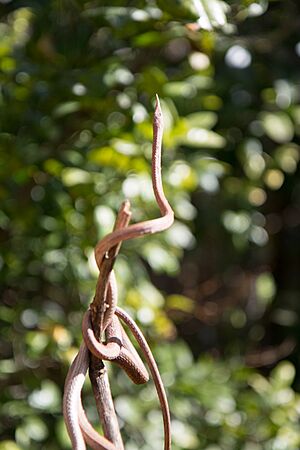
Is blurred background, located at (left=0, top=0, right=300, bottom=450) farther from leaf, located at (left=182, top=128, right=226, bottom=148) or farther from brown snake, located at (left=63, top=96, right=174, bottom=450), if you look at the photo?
brown snake, located at (left=63, top=96, right=174, bottom=450)

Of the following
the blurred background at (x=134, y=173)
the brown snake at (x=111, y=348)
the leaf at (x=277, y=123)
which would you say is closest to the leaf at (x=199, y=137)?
the blurred background at (x=134, y=173)

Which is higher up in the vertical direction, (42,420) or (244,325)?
(42,420)

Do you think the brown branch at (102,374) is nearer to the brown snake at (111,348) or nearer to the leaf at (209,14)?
the brown snake at (111,348)

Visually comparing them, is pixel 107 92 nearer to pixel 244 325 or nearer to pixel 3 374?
pixel 3 374

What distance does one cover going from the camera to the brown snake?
2.16 feet

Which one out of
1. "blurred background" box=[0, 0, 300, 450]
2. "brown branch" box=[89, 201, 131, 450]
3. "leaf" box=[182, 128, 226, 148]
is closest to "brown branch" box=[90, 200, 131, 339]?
"brown branch" box=[89, 201, 131, 450]

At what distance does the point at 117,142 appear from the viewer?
160 cm

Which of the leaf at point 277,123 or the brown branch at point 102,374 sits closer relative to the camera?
the brown branch at point 102,374

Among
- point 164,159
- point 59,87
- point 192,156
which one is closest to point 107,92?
point 59,87

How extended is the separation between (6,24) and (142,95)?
385 mm

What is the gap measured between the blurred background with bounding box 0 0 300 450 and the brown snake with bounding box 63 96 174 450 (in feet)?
2.10

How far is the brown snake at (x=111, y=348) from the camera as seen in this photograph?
0.66 metres

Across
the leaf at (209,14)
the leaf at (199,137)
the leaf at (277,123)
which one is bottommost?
the leaf at (277,123)

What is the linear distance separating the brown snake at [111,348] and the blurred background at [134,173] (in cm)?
64
